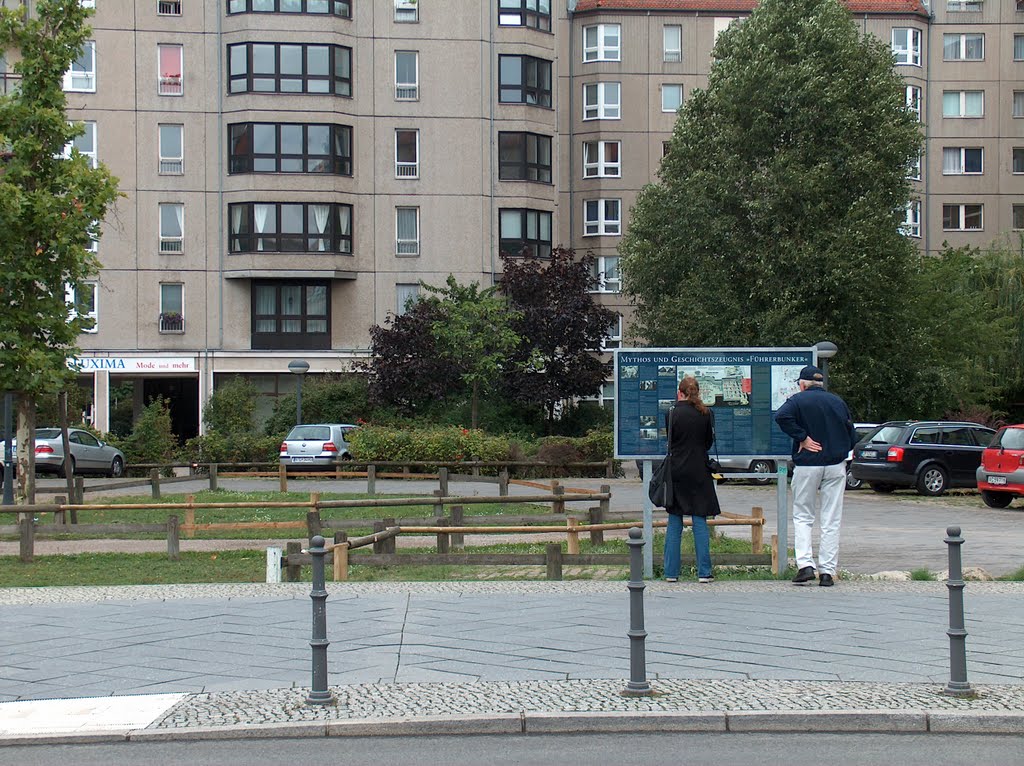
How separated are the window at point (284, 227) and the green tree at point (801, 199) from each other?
1406cm

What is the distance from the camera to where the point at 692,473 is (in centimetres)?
1256

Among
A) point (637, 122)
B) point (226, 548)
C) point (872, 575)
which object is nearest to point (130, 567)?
point (226, 548)

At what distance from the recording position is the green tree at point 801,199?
1460 inches

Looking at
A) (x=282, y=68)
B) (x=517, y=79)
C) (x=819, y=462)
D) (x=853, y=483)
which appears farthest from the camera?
(x=517, y=79)

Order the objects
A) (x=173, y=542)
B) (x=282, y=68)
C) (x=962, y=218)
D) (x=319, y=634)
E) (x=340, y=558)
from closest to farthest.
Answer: (x=319, y=634)
(x=340, y=558)
(x=173, y=542)
(x=282, y=68)
(x=962, y=218)

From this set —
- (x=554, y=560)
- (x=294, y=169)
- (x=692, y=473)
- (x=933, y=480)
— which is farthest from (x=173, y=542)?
(x=294, y=169)

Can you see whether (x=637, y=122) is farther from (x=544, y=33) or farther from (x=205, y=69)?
(x=205, y=69)

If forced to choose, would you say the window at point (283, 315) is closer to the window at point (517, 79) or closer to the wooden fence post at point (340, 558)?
the window at point (517, 79)

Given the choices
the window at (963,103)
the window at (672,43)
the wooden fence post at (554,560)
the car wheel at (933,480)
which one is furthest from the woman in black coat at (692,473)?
the window at (963,103)

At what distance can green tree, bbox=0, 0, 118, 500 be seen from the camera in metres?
21.8

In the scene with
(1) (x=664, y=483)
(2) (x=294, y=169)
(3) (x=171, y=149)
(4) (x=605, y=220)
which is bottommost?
(1) (x=664, y=483)

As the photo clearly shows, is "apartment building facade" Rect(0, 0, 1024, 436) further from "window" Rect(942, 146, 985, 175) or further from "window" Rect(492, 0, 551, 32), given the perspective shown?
"window" Rect(942, 146, 985, 175)

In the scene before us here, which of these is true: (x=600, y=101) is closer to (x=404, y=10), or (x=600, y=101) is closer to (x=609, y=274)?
(x=609, y=274)

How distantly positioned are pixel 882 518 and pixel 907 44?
129 ft
